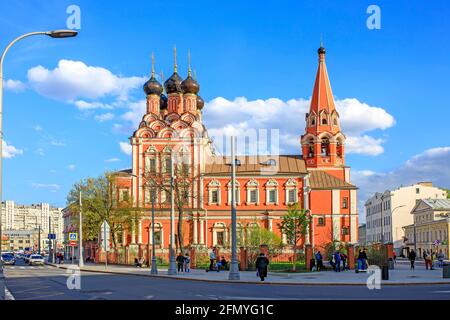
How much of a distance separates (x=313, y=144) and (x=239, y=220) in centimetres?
1574

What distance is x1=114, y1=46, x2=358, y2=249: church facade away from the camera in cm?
8381

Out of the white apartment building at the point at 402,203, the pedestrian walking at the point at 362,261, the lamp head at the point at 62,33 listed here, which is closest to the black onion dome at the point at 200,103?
the white apartment building at the point at 402,203

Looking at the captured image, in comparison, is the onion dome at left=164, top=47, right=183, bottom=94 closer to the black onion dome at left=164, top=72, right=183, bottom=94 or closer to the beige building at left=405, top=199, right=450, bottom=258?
the black onion dome at left=164, top=72, right=183, bottom=94

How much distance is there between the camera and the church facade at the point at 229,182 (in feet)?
275

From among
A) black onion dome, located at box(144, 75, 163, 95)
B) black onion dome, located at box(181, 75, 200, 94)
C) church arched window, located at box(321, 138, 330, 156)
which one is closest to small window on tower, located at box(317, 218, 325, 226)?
church arched window, located at box(321, 138, 330, 156)

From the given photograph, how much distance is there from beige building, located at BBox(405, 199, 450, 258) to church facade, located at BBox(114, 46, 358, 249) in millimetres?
20355

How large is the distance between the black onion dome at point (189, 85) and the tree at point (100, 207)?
18438 millimetres

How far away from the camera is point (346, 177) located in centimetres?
8938

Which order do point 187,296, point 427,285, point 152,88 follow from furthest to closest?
point 152,88, point 427,285, point 187,296

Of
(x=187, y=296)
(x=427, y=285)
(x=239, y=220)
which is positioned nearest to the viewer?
(x=187, y=296)

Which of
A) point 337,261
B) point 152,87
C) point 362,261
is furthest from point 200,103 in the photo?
point 362,261

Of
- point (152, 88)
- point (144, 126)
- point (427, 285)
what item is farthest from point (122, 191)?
point (427, 285)
